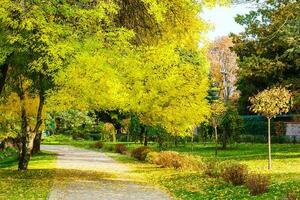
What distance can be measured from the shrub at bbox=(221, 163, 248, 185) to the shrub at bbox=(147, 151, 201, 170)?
4938 mm

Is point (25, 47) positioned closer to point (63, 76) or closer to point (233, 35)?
point (63, 76)

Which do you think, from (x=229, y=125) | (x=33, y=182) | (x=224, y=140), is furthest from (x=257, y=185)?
(x=224, y=140)

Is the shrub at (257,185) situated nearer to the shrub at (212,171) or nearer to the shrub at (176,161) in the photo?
the shrub at (212,171)

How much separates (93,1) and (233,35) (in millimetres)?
19457

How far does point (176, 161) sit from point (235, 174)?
7.47 meters

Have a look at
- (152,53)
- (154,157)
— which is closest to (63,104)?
(152,53)

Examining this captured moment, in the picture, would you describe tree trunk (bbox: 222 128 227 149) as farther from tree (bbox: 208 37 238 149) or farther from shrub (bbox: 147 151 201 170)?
tree (bbox: 208 37 238 149)

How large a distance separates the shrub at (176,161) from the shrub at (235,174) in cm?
494

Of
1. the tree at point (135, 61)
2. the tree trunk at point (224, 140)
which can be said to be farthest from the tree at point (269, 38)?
the tree trunk at point (224, 140)

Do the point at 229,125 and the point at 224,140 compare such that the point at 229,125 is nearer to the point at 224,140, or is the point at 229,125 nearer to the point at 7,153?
the point at 224,140

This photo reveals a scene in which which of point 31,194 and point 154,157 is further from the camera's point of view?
point 154,157

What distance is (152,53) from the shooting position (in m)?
17.5

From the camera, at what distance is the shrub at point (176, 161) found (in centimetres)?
2203

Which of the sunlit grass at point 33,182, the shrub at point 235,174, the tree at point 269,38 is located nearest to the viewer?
the sunlit grass at point 33,182
